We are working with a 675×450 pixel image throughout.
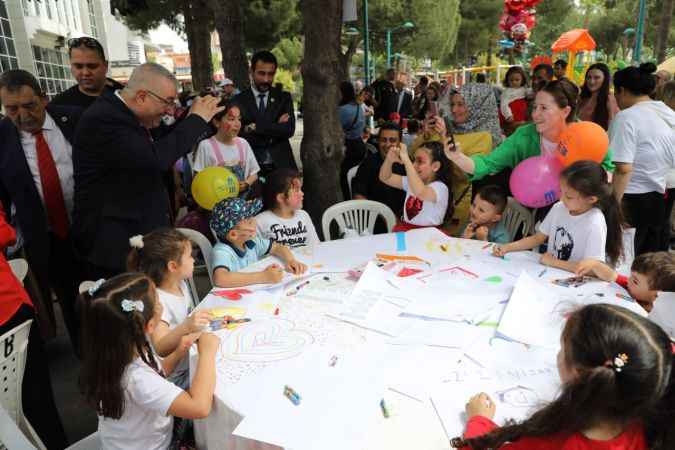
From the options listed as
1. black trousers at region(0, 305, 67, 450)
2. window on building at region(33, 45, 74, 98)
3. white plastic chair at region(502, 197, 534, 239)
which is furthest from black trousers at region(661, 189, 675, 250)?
window on building at region(33, 45, 74, 98)

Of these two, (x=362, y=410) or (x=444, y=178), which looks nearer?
(x=362, y=410)

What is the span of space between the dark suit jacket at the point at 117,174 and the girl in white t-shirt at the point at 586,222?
1641 mm

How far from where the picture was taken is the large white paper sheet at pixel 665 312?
1.75 m

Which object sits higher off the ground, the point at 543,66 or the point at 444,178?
the point at 543,66

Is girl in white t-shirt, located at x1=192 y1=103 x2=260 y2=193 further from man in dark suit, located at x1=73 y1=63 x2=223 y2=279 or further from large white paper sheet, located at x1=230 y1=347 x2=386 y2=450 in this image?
large white paper sheet, located at x1=230 y1=347 x2=386 y2=450

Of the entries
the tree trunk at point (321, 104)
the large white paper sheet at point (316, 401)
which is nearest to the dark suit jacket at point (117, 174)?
the large white paper sheet at point (316, 401)

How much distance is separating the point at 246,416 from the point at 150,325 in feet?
1.61

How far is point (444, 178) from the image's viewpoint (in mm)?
3080

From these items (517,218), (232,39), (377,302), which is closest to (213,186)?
(377,302)

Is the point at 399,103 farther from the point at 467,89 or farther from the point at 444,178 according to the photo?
the point at 444,178

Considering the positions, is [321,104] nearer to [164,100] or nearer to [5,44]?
[164,100]

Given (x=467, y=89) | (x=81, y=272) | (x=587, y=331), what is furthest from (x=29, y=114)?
(x=467, y=89)

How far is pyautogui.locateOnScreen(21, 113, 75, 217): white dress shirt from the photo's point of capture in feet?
8.29

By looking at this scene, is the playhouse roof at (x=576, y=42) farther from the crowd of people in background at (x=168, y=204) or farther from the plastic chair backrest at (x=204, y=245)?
the plastic chair backrest at (x=204, y=245)
